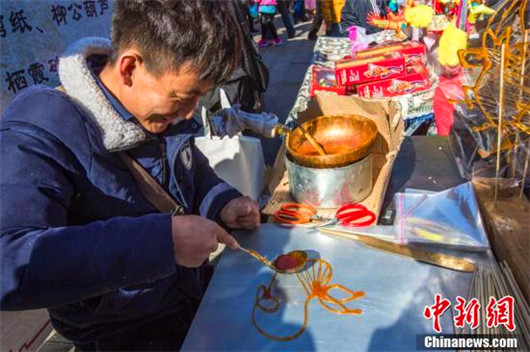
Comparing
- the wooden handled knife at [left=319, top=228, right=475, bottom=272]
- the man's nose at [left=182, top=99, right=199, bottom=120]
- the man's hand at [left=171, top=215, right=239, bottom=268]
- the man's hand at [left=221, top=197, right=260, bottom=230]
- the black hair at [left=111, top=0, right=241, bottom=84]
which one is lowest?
the wooden handled knife at [left=319, top=228, right=475, bottom=272]

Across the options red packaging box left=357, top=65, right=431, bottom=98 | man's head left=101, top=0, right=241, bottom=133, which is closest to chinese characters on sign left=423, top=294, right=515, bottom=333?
man's head left=101, top=0, right=241, bottom=133

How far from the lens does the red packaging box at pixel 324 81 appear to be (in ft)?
8.84

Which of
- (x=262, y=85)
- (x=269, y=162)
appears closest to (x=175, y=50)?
(x=262, y=85)

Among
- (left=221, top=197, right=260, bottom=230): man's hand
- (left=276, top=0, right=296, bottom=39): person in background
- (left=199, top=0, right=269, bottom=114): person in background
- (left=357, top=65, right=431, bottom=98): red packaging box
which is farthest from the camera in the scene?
(left=276, top=0, right=296, bottom=39): person in background

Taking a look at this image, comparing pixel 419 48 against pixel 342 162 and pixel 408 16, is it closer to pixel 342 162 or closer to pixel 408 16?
pixel 408 16

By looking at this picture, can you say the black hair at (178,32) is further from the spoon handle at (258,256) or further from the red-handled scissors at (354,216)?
the red-handled scissors at (354,216)

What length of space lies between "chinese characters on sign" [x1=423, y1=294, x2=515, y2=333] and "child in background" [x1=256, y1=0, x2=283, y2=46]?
6.67m

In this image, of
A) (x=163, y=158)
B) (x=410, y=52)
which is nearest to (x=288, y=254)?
(x=163, y=158)

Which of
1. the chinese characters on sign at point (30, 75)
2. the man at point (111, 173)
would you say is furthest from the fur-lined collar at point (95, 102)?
the chinese characters on sign at point (30, 75)

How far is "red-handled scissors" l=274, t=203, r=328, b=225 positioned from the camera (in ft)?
4.51

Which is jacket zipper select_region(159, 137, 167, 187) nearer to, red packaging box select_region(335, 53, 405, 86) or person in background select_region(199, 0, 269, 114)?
person in background select_region(199, 0, 269, 114)

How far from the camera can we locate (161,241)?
872 millimetres

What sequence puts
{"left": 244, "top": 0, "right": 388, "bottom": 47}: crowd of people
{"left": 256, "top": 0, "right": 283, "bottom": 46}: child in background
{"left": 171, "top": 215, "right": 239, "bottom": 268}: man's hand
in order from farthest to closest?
{"left": 256, "top": 0, "right": 283, "bottom": 46}: child in background
{"left": 244, "top": 0, "right": 388, "bottom": 47}: crowd of people
{"left": 171, "top": 215, "right": 239, "bottom": 268}: man's hand

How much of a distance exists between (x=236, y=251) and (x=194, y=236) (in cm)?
33
